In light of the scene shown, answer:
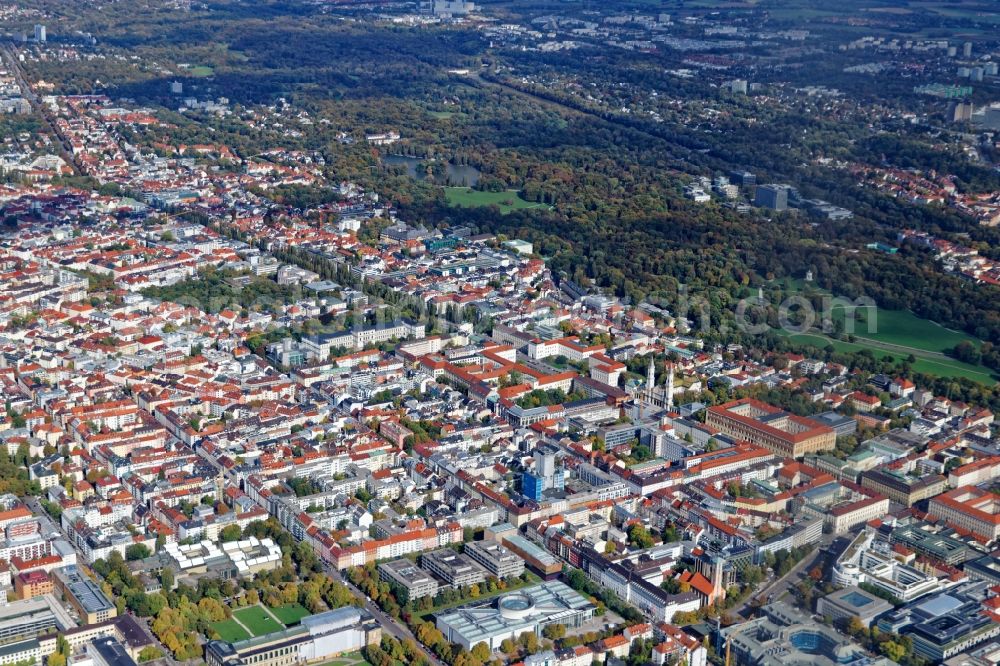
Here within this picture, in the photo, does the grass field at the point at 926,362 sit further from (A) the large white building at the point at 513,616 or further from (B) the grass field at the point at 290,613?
(B) the grass field at the point at 290,613

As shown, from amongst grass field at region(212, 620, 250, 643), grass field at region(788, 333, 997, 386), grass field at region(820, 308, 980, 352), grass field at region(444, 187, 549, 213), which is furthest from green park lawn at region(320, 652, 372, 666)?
grass field at region(444, 187, 549, 213)

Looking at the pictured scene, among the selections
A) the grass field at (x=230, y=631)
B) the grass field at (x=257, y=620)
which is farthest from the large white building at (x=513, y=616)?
the grass field at (x=230, y=631)

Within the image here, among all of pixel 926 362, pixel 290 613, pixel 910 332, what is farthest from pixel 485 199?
pixel 290 613

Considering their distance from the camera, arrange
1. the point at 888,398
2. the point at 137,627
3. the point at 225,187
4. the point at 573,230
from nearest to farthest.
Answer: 1. the point at 137,627
2. the point at 888,398
3. the point at 573,230
4. the point at 225,187

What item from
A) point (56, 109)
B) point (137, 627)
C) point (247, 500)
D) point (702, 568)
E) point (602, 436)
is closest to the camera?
point (137, 627)

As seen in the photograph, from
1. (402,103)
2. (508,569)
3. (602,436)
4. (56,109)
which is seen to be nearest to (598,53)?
(402,103)

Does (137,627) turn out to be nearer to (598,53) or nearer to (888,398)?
(888,398)

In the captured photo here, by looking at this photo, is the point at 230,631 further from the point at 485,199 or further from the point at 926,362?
the point at 485,199
